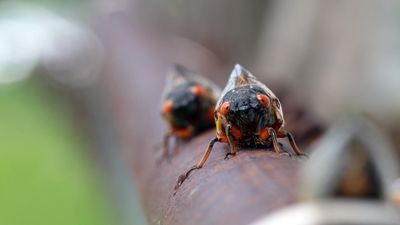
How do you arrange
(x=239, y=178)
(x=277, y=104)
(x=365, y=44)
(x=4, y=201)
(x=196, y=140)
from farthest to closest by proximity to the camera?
(x=4, y=201), (x=365, y=44), (x=196, y=140), (x=277, y=104), (x=239, y=178)

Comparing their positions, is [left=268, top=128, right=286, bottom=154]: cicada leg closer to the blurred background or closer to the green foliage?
the blurred background

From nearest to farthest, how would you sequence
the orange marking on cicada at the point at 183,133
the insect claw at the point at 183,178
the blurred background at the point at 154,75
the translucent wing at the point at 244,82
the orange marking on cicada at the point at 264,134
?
the insect claw at the point at 183,178 → the orange marking on cicada at the point at 264,134 → the translucent wing at the point at 244,82 → the orange marking on cicada at the point at 183,133 → the blurred background at the point at 154,75

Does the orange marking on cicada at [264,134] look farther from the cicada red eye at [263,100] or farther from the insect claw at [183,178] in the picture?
the insect claw at [183,178]

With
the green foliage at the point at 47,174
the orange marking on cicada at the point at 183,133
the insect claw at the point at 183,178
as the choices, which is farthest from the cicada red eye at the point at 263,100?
the green foliage at the point at 47,174

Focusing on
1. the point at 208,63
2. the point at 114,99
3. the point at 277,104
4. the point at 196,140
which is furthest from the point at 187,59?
the point at 277,104

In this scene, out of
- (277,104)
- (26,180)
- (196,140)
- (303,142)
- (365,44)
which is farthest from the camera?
(26,180)

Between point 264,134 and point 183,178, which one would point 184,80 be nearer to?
point 264,134

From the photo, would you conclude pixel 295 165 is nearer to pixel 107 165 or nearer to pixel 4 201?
pixel 107 165

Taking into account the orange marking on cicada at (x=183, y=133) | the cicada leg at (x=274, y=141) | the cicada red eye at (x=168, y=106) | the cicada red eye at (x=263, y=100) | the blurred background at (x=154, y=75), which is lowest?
the blurred background at (x=154, y=75)
